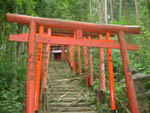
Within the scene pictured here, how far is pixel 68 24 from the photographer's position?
12.3 feet

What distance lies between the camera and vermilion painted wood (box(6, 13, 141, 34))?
136 inches

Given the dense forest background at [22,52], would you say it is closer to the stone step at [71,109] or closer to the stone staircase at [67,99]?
the stone staircase at [67,99]

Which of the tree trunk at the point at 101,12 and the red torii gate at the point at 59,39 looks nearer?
the red torii gate at the point at 59,39

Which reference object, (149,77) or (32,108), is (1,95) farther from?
(149,77)

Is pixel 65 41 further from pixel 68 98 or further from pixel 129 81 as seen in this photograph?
pixel 68 98

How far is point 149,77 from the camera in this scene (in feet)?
13.7

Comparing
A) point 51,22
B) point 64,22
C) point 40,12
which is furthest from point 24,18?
point 40,12

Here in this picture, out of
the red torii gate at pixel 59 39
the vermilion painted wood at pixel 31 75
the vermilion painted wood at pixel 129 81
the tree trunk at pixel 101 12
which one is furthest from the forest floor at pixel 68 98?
the tree trunk at pixel 101 12

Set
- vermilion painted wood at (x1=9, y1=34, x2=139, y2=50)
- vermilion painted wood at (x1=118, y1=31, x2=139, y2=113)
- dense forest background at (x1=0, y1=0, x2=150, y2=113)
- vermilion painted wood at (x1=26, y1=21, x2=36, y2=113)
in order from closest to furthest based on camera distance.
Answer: vermilion painted wood at (x1=26, y1=21, x2=36, y2=113)
vermilion painted wood at (x1=9, y1=34, x2=139, y2=50)
vermilion painted wood at (x1=118, y1=31, x2=139, y2=113)
dense forest background at (x1=0, y1=0, x2=150, y2=113)

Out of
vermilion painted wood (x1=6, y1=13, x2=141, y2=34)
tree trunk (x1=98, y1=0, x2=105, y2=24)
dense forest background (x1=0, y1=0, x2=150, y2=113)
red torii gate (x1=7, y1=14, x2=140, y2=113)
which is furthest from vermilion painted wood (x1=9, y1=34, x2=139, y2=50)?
tree trunk (x1=98, y1=0, x2=105, y2=24)

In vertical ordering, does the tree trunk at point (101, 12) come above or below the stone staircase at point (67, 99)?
above

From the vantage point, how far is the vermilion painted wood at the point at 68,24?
3453 mm

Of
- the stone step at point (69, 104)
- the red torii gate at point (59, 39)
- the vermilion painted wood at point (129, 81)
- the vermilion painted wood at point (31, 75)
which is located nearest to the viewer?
the vermilion painted wood at point (31, 75)

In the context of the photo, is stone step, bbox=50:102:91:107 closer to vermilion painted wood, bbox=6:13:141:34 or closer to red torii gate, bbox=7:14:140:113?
red torii gate, bbox=7:14:140:113
